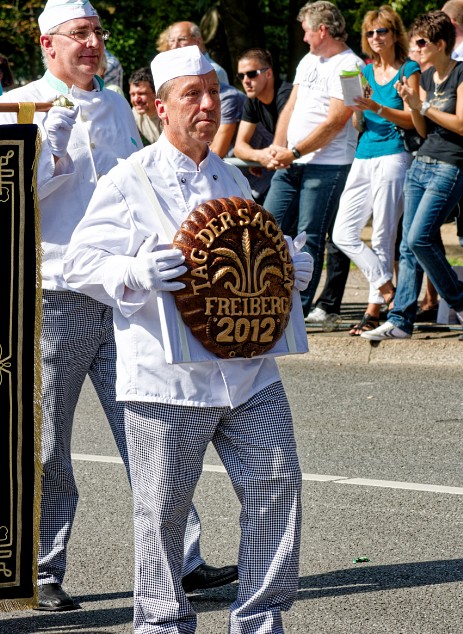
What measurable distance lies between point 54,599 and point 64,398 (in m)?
0.76

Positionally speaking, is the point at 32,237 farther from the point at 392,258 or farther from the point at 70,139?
the point at 392,258

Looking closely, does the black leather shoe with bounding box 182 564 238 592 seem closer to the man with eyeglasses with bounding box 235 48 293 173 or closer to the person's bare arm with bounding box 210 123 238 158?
the man with eyeglasses with bounding box 235 48 293 173

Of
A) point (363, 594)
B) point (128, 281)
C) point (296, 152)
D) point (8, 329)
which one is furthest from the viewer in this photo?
point (296, 152)

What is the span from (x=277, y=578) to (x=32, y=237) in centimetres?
143

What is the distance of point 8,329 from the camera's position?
4.41 metres

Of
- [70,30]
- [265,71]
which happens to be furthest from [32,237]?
[265,71]

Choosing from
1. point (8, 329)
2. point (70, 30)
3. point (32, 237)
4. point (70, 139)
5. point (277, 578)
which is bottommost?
point (277, 578)

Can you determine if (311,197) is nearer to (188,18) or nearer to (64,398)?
(64,398)

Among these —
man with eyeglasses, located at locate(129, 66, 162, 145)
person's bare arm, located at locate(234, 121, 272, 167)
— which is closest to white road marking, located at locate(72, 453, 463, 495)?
person's bare arm, located at locate(234, 121, 272, 167)

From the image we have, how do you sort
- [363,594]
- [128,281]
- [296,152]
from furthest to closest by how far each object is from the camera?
[296,152] → [363,594] → [128,281]

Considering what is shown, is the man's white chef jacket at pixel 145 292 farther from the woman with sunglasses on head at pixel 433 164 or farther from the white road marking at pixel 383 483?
the woman with sunglasses on head at pixel 433 164

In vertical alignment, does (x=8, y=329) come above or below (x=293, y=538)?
above

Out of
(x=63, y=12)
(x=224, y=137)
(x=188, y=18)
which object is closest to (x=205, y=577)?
(x=63, y=12)

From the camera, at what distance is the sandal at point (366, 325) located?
31.1 ft
